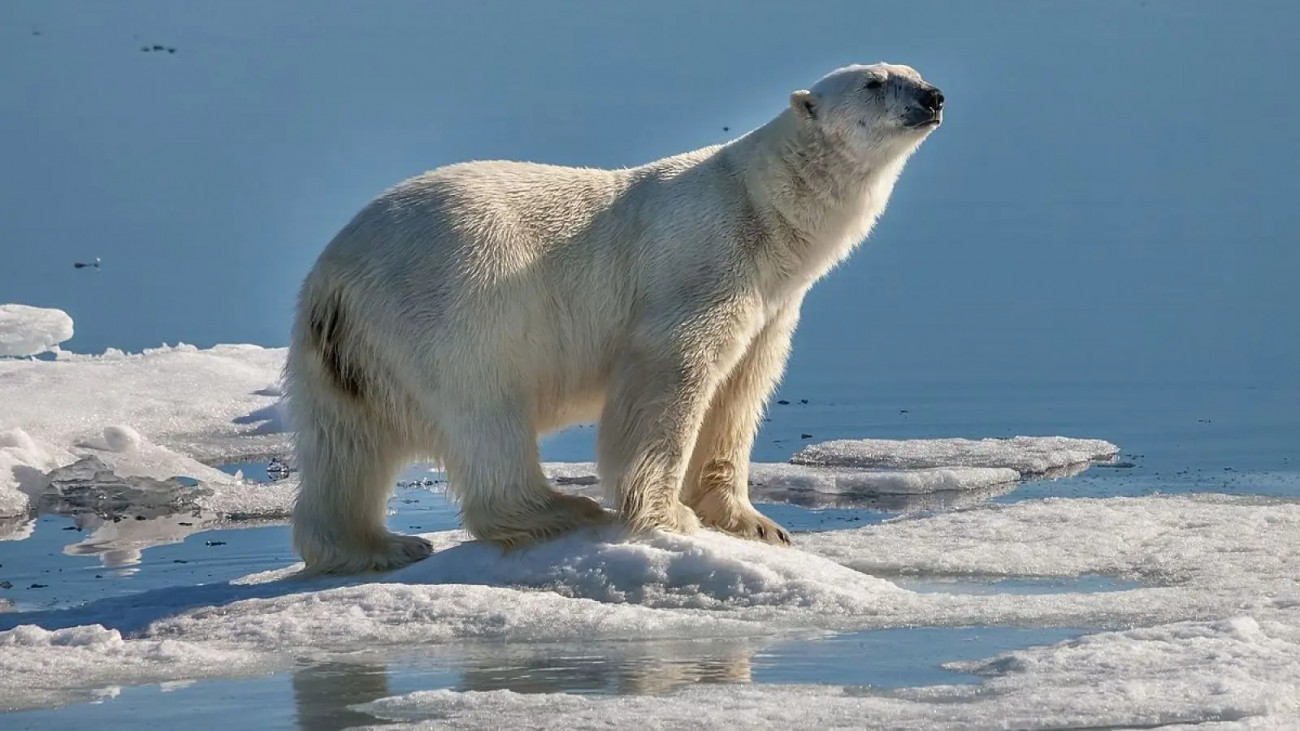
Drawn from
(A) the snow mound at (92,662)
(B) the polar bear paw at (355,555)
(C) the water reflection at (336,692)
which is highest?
(B) the polar bear paw at (355,555)

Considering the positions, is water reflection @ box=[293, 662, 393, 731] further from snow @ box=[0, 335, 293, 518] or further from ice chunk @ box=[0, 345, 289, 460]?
ice chunk @ box=[0, 345, 289, 460]

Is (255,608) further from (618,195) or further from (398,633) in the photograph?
(618,195)

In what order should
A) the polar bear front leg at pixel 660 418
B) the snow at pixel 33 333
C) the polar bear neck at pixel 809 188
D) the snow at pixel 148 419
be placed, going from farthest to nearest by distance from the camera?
1. the snow at pixel 33 333
2. the snow at pixel 148 419
3. the polar bear neck at pixel 809 188
4. the polar bear front leg at pixel 660 418

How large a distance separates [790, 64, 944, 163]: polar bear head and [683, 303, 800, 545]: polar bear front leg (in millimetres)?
770

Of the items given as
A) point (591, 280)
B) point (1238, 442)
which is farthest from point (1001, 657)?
point (1238, 442)

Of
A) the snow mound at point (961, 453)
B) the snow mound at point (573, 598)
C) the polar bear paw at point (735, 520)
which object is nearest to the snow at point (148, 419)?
the polar bear paw at point (735, 520)

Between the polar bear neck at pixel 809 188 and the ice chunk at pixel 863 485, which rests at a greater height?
the polar bear neck at pixel 809 188

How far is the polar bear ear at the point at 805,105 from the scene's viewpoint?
7.27 m

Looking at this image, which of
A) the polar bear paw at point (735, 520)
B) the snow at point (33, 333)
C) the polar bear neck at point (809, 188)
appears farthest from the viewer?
the snow at point (33, 333)

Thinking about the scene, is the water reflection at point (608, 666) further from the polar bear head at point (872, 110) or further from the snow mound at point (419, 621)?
the polar bear head at point (872, 110)

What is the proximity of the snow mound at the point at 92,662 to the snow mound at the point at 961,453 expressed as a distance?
5227mm

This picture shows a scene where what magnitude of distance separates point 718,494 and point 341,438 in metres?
1.56

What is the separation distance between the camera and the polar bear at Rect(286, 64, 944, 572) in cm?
691

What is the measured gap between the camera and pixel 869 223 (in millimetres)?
7438
